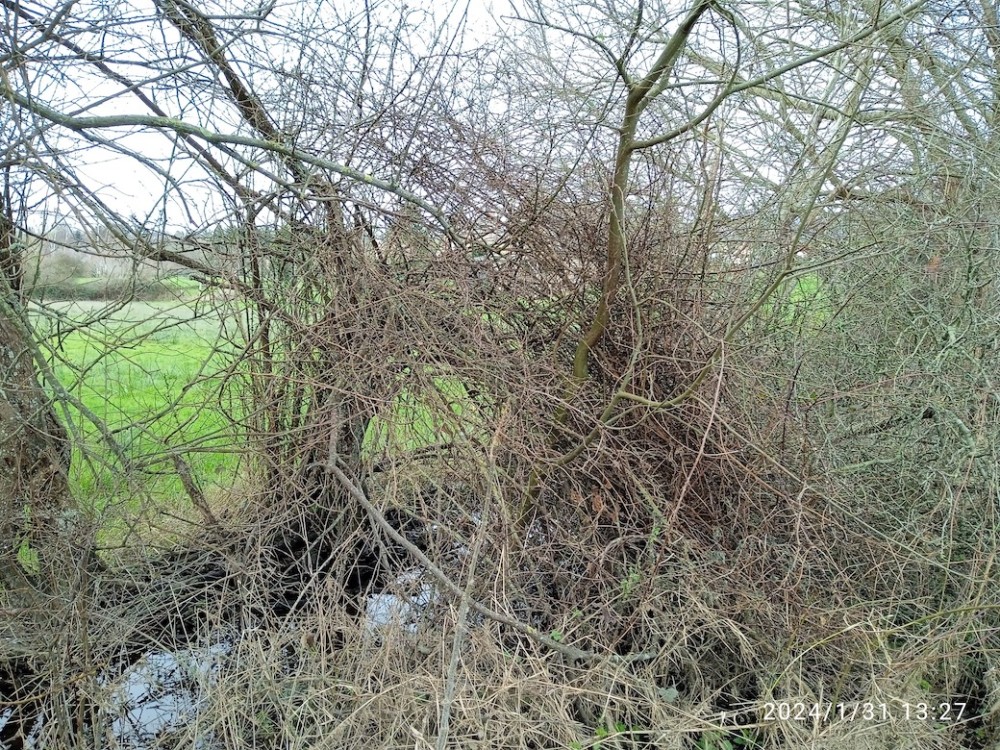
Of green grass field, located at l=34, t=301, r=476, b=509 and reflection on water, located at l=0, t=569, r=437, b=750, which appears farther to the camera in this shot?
green grass field, located at l=34, t=301, r=476, b=509

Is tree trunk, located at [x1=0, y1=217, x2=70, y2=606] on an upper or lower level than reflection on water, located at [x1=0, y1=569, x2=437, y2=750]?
upper

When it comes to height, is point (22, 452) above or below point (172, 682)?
above

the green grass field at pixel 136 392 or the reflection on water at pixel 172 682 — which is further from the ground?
the green grass field at pixel 136 392

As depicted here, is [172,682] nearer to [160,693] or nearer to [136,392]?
[160,693]

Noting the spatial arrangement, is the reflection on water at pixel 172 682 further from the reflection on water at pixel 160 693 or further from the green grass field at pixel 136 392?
the green grass field at pixel 136 392

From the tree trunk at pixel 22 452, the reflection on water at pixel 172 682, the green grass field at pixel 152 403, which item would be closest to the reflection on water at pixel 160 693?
the reflection on water at pixel 172 682

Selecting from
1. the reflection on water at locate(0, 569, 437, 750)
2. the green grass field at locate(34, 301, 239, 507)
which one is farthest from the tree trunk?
the reflection on water at locate(0, 569, 437, 750)

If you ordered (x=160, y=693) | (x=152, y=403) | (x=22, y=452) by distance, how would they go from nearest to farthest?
1. (x=160, y=693)
2. (x=22, y=452)
3. (x=152, y=403)

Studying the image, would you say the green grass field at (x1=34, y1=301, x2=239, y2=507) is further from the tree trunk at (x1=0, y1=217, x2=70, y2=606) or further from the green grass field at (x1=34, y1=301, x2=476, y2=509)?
the tree trunk at (x1=0, y1=217, x2=70, y2=606)

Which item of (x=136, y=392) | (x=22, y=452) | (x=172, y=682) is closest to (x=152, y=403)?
(x=136, y=392)

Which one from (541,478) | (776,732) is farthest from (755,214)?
(776,732)


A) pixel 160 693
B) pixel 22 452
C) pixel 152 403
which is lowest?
pixel 160 693

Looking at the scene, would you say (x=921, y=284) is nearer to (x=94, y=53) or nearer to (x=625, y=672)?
(x=625, y=672)

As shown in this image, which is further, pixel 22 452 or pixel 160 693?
pixel 22 452
